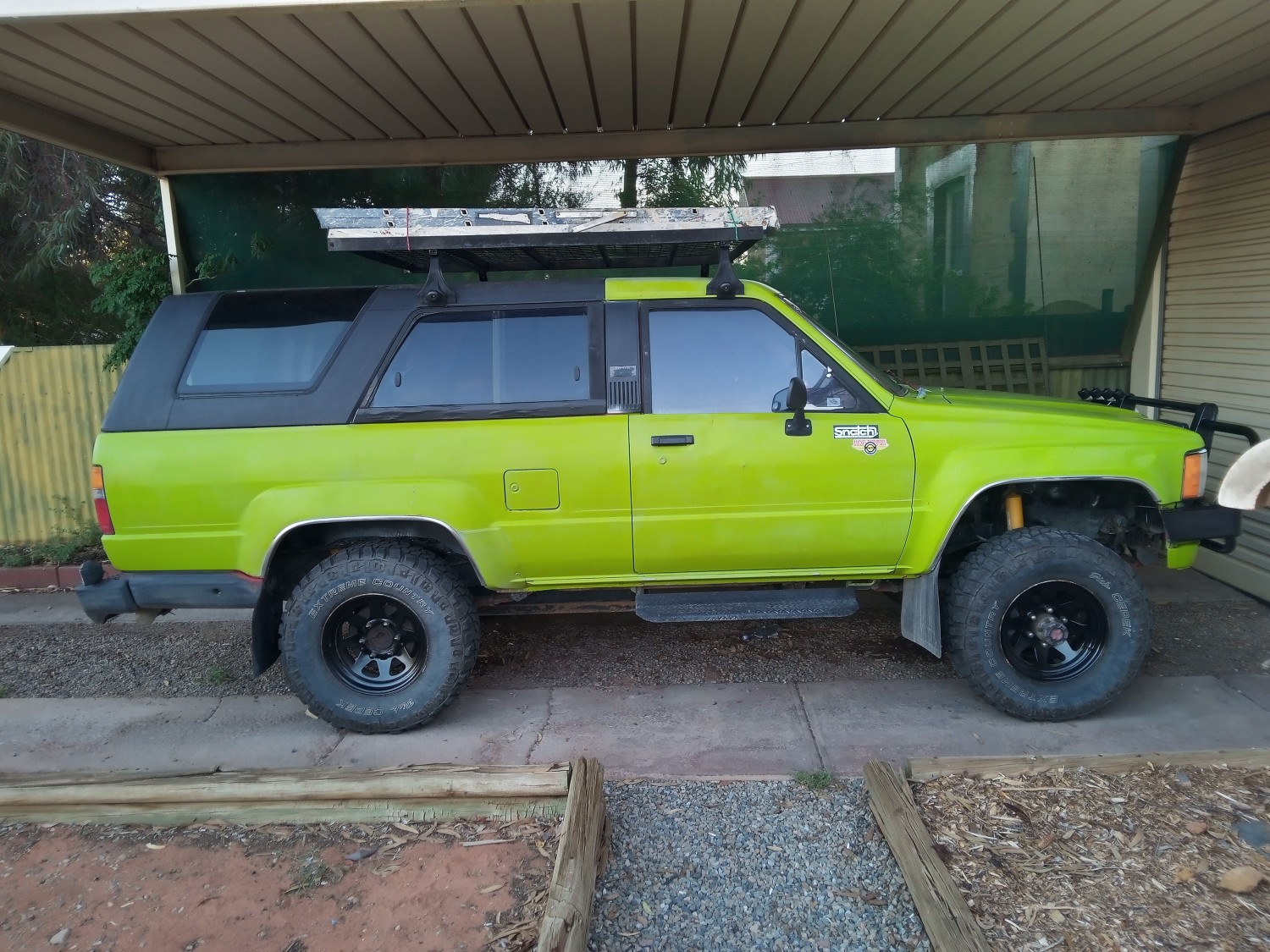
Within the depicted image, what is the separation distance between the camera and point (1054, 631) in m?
4.19

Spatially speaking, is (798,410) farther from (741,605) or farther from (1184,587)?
(1184,587)

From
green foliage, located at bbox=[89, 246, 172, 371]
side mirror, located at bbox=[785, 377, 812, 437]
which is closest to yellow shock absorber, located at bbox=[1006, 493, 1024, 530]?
side mirror, located at bbox=[785, 377, 812, 437]

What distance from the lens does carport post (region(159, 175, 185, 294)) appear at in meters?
6.97

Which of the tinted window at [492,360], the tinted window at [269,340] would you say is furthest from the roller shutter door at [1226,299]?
the tinted window at [269,340]

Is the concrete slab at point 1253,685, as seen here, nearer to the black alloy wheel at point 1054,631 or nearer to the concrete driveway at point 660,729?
the concrete driveway at point 660,729

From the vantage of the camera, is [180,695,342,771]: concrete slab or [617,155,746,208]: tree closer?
[180,695,342,771]: concrete slab

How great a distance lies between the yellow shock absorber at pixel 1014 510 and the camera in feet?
14.0

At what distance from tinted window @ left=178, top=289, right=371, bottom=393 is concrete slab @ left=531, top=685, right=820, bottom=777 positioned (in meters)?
2.18

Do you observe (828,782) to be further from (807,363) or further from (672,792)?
(807,363)

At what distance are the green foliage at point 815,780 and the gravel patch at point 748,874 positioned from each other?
3 centimetres

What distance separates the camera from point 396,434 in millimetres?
4027

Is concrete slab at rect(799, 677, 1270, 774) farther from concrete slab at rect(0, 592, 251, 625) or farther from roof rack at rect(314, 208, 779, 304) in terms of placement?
concrete slab at rect(0, 592, 251, 625)

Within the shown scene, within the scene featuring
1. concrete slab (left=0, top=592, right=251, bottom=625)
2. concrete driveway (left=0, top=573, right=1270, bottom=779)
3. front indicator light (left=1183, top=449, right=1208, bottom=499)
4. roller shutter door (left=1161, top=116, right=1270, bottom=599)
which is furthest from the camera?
concrete slab (left=0, top=592, right=251, bottom=625)

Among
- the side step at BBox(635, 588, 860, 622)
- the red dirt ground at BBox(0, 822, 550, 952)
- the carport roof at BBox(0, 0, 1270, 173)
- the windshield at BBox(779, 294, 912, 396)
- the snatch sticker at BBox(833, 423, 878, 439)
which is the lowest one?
the red dirt ground at BBox(0, 822, 550, 952)
